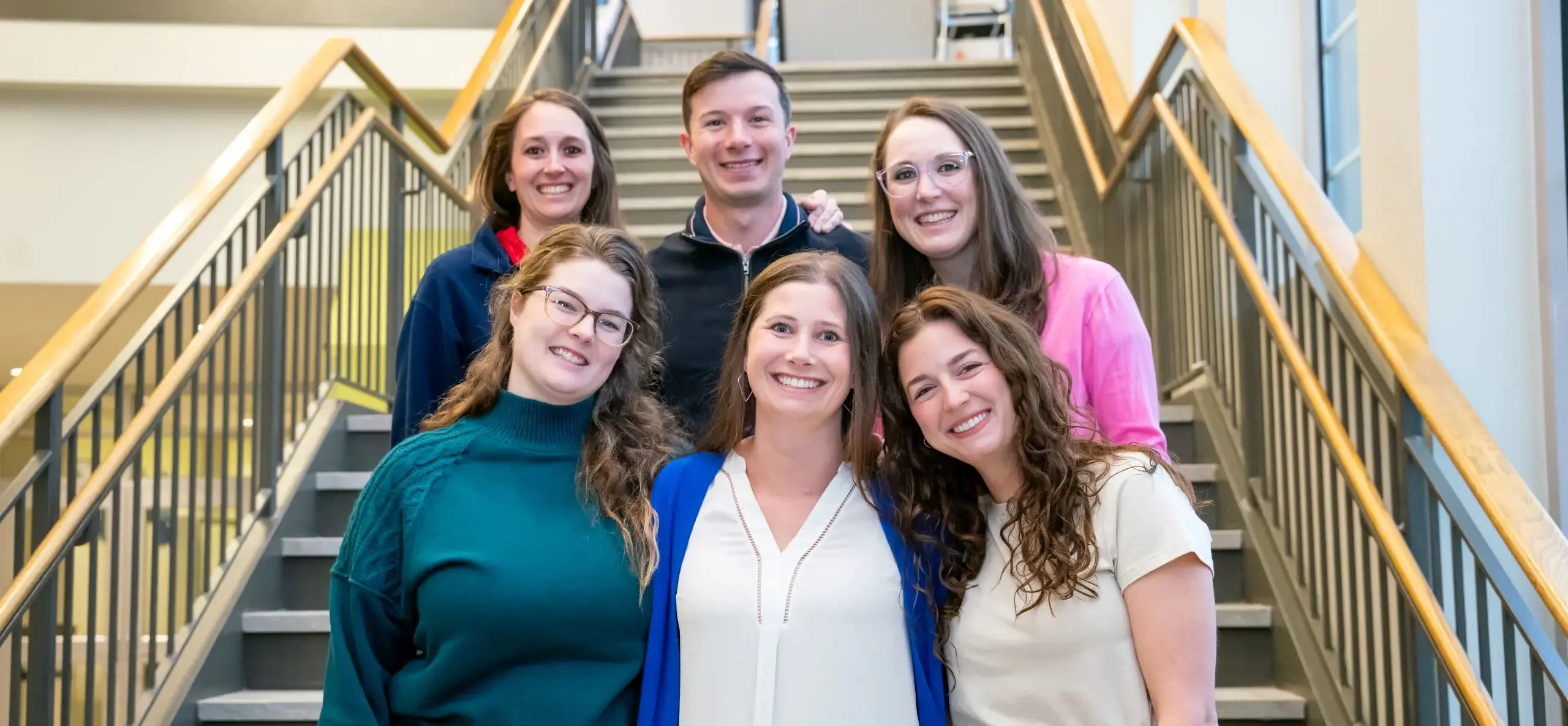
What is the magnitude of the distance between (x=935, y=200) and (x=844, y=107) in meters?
5.36

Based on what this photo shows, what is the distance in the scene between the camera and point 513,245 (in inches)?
Answer: 104

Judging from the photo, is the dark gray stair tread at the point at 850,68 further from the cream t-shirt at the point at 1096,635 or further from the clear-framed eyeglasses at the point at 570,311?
the cream t-shirt at the point at 1096,635

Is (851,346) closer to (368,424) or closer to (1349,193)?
(368,424)

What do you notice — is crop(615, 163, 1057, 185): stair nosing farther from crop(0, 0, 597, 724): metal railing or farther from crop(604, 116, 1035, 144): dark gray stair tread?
crop(0, 0, 597, 724): metal railing

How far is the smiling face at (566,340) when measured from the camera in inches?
72.1

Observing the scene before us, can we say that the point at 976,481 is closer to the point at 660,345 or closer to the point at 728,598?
the point at 728,598

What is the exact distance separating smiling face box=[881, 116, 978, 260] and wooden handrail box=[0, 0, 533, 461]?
1495mm

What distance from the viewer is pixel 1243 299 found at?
3504mm

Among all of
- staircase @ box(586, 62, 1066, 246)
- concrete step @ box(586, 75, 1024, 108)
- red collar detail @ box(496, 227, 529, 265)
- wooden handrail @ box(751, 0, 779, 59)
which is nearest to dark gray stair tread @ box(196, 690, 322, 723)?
red collar detail @ box(496, 227, 529, 265)

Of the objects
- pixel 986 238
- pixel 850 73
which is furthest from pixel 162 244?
pixel 850 73

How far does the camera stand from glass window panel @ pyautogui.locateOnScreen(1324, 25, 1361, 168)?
420 centimetres

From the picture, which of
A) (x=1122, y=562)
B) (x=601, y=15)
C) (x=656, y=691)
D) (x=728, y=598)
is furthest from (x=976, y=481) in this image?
(x=601, y=15)

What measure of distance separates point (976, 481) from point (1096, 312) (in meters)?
0.35

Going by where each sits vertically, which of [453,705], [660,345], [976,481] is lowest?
[453,705]
